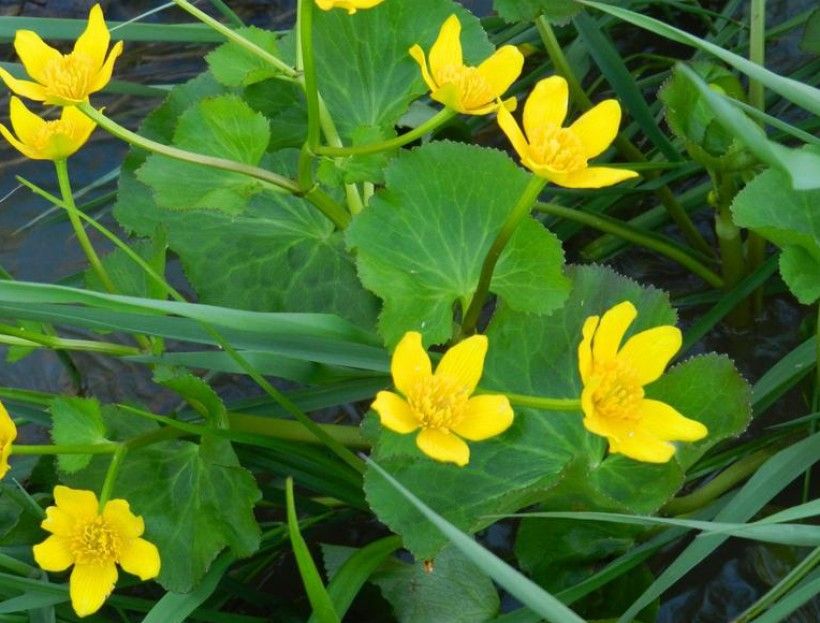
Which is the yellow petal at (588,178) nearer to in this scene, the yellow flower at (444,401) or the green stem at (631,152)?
the yellow flower at (444,401)

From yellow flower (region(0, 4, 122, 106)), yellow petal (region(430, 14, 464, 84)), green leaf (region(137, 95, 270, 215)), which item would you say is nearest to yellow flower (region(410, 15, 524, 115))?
yellow petal (region(430, 14, 464, 84))

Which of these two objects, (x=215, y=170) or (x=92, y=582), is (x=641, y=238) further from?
(x=92, y=582)

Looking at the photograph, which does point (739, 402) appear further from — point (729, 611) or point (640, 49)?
point (640, 49)

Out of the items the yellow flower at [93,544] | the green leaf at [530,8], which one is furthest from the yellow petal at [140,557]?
the green leaf at [530,8]

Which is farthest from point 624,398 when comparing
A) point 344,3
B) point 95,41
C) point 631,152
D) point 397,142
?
point 631,152

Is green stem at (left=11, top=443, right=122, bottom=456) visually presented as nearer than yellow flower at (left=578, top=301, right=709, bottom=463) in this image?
No

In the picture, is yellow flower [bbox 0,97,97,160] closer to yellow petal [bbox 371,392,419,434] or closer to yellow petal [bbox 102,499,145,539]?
yellow petal [bbox 102,499,145,539]
